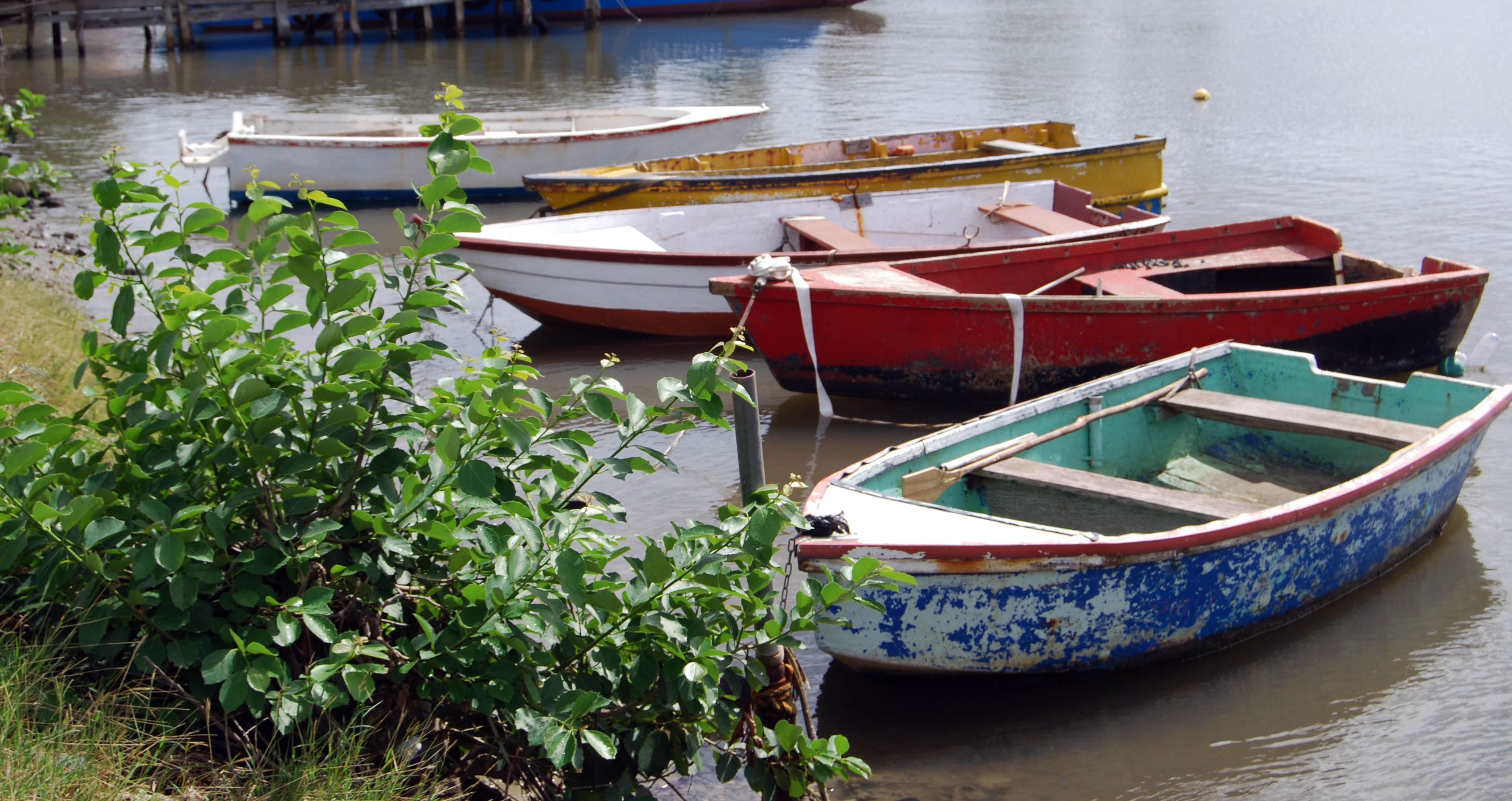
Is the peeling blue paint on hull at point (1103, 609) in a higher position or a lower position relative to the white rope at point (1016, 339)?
lower

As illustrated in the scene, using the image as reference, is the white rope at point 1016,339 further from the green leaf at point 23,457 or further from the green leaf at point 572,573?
the green leaf at point 23,457

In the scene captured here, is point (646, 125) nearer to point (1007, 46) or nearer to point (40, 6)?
point (1007, 46)

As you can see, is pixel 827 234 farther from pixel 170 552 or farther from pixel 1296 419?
pixel 170 552

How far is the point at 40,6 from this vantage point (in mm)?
27281

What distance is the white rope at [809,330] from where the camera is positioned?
7.54 m

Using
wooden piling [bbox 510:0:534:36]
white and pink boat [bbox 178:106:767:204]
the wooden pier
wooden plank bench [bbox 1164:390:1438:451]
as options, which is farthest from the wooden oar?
wooden piling [bbox 510:0:534:36]

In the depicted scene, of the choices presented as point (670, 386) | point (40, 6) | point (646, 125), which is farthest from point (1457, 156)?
point (40, 6)

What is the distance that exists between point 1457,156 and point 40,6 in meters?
29.1

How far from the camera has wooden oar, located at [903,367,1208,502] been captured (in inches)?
204

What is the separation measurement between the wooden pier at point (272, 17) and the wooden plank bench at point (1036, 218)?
77.7 feet

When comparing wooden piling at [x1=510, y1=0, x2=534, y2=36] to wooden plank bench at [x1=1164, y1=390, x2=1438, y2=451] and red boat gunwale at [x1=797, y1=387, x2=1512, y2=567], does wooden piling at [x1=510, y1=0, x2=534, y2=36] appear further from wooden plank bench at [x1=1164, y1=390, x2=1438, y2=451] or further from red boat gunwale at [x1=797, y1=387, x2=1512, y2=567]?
red boat gunwale at [x1=797, y1=387, x2=1512, y2=567]

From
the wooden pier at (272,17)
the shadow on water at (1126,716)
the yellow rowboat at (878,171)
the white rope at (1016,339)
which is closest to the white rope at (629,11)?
the wooden pier at (272,17)

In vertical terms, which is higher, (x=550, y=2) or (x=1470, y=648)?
(x=550, y=2)

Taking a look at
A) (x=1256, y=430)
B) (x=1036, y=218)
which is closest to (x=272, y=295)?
(x=1256, y=430)
